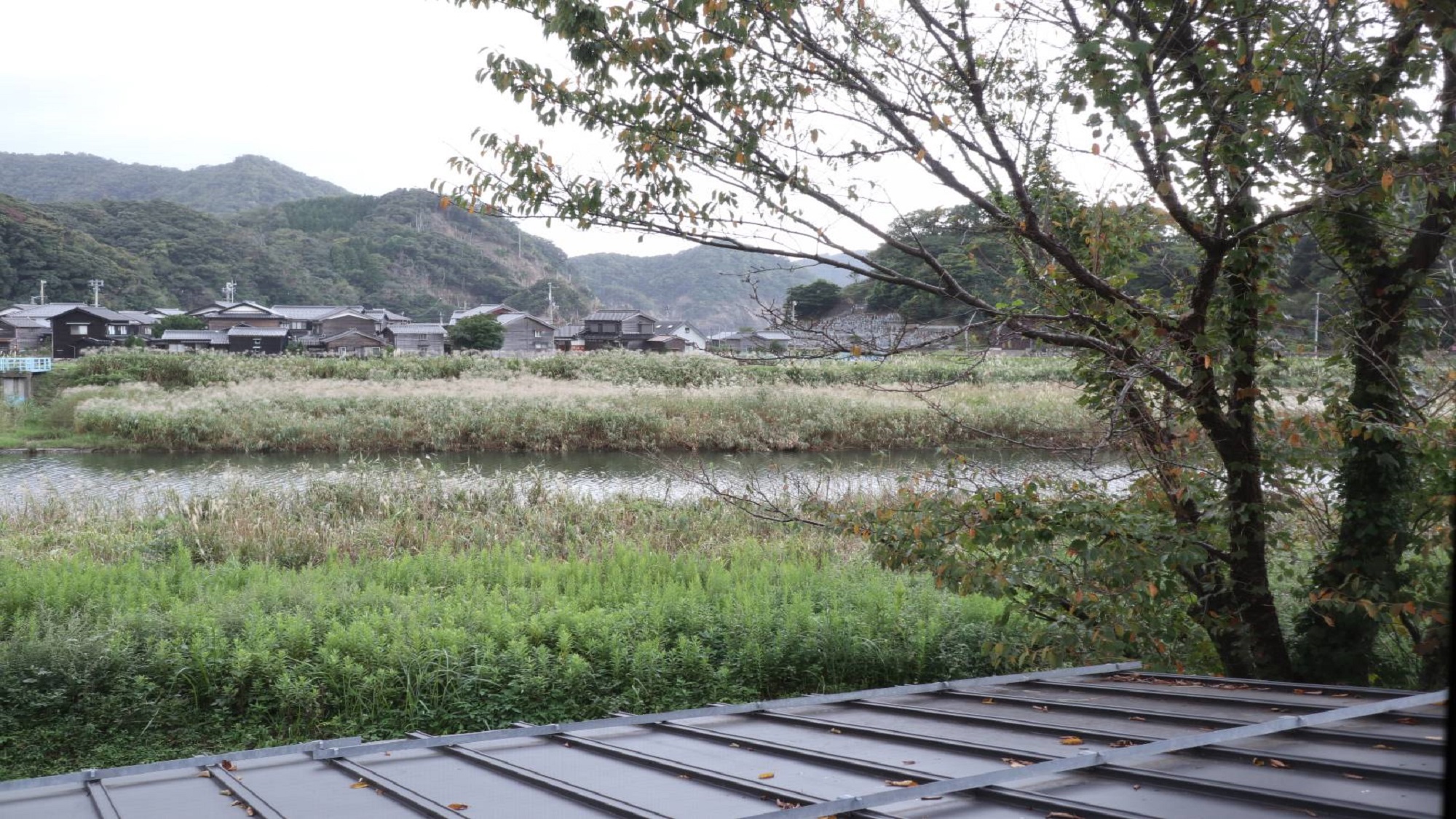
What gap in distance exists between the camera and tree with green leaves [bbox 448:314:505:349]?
45.8 metres

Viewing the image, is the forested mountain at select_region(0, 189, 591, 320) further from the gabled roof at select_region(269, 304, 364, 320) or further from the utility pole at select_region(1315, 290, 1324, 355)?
the utility pole at select_region(1315, 290, 1324, 355)

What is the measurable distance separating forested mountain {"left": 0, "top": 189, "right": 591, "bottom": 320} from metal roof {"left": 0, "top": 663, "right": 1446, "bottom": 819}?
50.2 meters

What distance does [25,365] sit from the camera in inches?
1115

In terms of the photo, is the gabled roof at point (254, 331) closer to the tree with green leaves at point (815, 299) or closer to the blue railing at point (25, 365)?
the blue railing at point (25, 365)

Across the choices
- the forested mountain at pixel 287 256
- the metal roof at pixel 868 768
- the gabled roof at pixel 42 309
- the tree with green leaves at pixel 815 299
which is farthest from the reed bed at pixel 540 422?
the forested mountain at pixel 287 256

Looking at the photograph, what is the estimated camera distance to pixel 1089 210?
16.4 ft

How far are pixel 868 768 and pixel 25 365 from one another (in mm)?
34321

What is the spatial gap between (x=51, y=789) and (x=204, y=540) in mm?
7933

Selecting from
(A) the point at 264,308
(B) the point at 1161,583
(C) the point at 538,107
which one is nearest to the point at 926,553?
(B) the point at 1161,583

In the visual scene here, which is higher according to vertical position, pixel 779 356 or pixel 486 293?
pixel 486 293

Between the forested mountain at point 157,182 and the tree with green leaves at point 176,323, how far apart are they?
Result: 39.8ft

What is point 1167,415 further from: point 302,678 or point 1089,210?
point 302,678

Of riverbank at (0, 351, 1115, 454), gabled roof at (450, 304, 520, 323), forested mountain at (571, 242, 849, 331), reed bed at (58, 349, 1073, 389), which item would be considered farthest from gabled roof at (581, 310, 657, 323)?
riverbank at (0, 351, 1115, 454)

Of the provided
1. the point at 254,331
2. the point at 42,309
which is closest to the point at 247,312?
the point at 254,331
